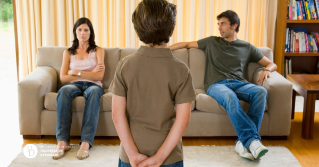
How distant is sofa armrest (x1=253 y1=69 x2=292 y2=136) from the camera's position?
9.14 ft

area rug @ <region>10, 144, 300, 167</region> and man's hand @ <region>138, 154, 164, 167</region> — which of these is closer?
man's hand @ <region>138, 154, 164, 167</region>

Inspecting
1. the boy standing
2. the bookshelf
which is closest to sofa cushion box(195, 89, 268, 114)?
the boy standing

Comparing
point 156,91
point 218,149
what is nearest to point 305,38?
point 218,149

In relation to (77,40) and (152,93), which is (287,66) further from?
(152,93)

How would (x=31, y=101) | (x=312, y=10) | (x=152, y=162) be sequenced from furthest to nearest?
(x=312, y=10), (x=31, y=101), (x=152, y=162)

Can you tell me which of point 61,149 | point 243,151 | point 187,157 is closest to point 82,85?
point 61,149

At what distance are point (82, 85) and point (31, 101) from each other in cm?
42

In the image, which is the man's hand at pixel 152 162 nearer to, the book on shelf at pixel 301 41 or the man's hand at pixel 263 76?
the man's hand at pixel 263 76

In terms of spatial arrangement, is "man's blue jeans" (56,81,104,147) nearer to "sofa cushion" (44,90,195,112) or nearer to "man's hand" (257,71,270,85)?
"sofa cushion" (44,90,195,112)

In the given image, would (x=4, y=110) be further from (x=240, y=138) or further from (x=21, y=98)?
(x=240, y=138)

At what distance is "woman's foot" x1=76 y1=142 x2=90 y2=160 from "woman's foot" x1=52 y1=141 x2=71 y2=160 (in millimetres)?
120

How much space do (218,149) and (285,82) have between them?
781 millimetres

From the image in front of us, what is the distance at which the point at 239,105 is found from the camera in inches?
Result: 101

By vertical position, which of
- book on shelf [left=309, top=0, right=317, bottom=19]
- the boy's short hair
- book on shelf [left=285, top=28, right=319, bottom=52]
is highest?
book on shelf [left=309, top=0, right=317, bottom=19]
